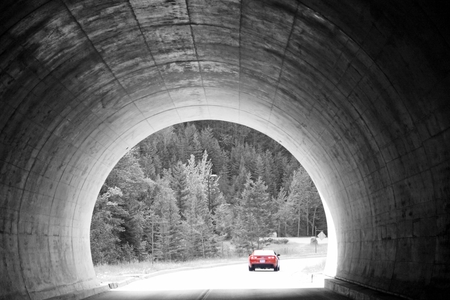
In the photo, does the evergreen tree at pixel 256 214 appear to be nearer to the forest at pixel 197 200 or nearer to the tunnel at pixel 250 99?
the forest at pixel 197 200

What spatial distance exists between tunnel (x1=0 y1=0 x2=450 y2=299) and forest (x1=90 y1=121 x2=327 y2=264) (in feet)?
54.4

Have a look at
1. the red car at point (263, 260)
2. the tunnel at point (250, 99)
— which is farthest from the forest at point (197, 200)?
the tunnel at point (250, 99)

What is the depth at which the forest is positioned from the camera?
174 feet

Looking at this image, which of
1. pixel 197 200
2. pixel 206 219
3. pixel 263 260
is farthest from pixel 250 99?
pixel 206 219

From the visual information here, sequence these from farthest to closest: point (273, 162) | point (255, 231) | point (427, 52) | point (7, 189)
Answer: point (273, 162)
point (255, 231)
point (7, 189)
point (427, 52)

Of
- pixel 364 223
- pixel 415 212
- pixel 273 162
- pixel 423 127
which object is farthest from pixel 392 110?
pixel 273 162

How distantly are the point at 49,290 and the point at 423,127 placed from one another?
32.2ft

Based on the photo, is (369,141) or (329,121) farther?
(329,121)

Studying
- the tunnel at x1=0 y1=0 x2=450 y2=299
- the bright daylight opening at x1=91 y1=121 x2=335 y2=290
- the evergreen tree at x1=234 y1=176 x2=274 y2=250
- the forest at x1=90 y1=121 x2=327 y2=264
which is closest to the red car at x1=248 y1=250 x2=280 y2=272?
the bright daylight opening at x1=91 y1=121 x2=335 y2=290

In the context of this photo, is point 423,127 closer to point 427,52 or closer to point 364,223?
point 427,52

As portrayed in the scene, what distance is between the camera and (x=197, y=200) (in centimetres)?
7812

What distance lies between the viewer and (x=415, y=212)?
11500 mm

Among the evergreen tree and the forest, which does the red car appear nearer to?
the forest

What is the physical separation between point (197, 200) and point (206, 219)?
294 cm
